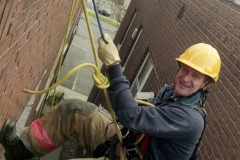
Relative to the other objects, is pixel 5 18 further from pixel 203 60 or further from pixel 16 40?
pixel 203 60

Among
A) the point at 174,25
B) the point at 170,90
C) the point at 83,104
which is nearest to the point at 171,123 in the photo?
the point at 170,90

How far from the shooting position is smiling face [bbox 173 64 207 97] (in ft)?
8.51

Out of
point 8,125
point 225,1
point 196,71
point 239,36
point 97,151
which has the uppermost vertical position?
point 225,1

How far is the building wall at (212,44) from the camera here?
108 inches

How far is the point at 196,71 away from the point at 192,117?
1.67 feet

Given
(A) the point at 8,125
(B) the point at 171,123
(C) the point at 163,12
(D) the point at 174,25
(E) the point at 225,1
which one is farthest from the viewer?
(C) the point at 163,12

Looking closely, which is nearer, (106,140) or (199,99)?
(199,99)

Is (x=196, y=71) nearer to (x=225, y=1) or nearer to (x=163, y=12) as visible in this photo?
(x=225, y=1)

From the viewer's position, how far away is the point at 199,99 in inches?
102

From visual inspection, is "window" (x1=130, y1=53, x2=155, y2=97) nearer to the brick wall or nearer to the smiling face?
the smiling face

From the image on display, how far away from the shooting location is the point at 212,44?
145 inches

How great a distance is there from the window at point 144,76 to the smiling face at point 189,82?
2893mm

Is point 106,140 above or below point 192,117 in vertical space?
below

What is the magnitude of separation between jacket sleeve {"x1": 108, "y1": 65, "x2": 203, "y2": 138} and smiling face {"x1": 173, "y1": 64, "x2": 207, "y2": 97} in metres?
0.37
